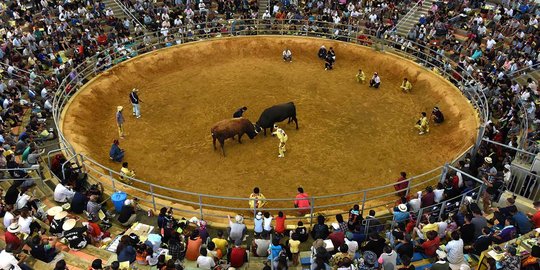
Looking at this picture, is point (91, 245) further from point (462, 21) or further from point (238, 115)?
point (462, 21)

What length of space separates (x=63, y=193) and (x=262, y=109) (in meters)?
11.8

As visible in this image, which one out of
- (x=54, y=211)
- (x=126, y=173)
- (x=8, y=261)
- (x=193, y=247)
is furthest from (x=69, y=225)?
(x=126, y=173)

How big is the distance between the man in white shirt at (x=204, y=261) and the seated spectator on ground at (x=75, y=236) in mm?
3691

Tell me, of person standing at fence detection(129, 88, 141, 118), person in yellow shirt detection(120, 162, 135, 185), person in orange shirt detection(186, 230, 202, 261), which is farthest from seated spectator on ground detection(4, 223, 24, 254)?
person standing at fence detection(129, 88, 141, 118)

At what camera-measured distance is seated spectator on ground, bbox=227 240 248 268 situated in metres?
11.7

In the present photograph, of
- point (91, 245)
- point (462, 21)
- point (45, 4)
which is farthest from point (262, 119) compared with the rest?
point (45, 4)

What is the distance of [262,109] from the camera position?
77.9ft

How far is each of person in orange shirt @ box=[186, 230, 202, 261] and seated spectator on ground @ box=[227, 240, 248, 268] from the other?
2.94 feet

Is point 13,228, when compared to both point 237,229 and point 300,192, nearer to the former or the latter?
point 237,229

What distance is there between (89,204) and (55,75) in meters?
13.9

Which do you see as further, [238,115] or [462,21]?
[462,21]

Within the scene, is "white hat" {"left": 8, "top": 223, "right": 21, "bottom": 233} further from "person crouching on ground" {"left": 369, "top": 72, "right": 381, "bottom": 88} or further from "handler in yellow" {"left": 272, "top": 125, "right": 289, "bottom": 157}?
"person crouching on ground" {"left": 369, "top": 72, "right": 381, "bottom": 88}

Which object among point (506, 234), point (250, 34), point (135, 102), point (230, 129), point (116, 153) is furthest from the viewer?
point (250, 34)

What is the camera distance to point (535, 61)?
25.0m
